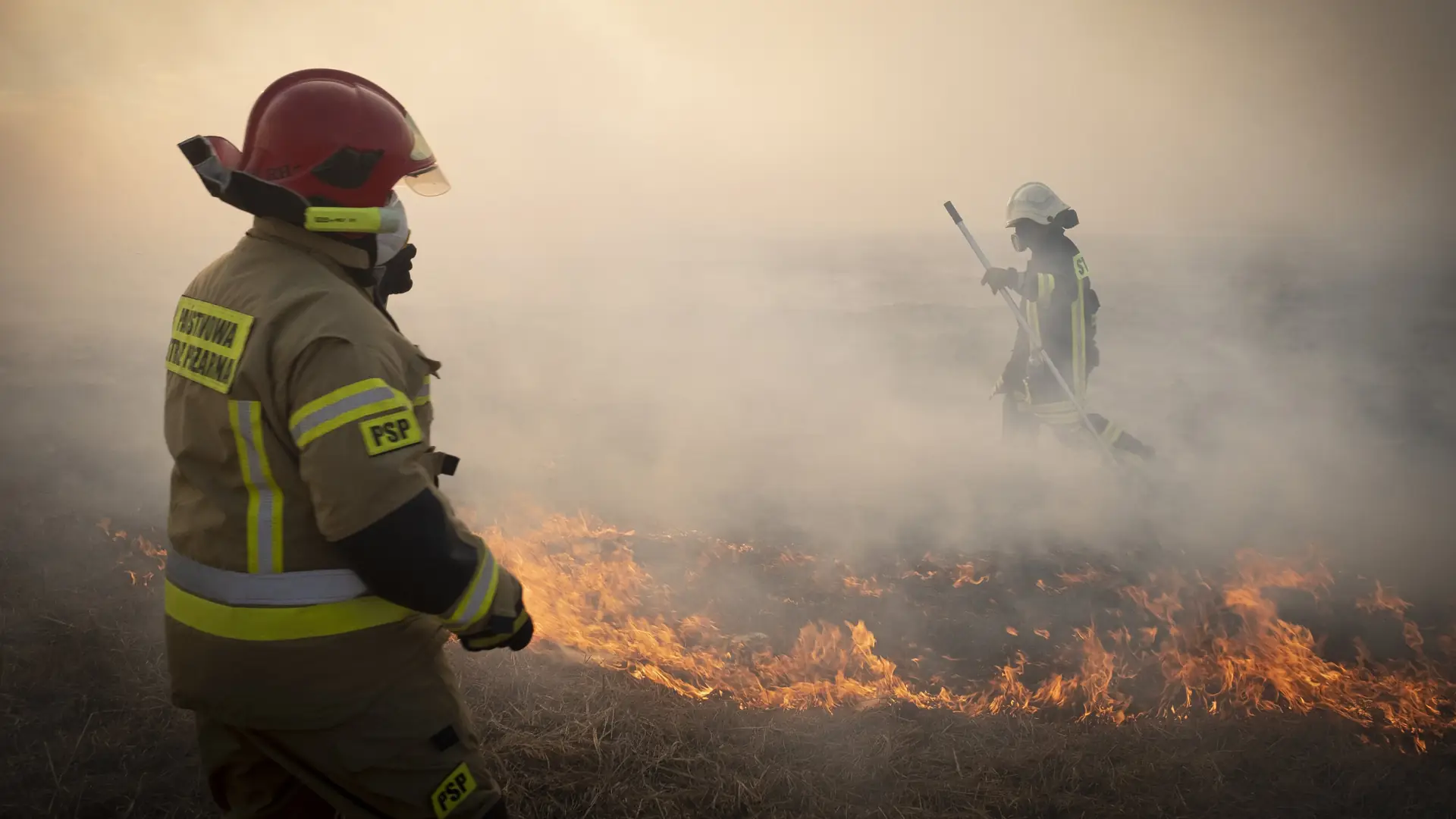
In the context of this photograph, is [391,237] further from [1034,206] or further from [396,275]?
[1034,206]

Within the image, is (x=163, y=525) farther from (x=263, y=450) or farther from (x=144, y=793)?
(x=263, y=450)

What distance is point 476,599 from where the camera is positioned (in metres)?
1.69

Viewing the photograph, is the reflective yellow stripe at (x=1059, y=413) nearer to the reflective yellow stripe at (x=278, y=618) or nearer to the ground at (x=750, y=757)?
the ground at (x=750, y=757)

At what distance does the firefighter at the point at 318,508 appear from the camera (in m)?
1.53

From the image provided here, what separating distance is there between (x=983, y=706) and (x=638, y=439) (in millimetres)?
4643

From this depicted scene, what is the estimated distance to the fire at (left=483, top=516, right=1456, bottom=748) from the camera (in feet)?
12.2

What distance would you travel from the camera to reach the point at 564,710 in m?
3.37

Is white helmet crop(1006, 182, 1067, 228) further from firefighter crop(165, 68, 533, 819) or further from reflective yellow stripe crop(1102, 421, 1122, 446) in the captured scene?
firefighter crop(165, 68, 533, 819)

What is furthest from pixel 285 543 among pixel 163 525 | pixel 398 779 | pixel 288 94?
pixel 163 525

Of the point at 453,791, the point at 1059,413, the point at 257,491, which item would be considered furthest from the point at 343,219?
the point at 1059,413

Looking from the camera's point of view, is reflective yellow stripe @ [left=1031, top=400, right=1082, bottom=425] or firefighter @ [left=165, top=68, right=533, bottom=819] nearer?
firefighter @ [left=165, top=68, right=533, bottom=819]

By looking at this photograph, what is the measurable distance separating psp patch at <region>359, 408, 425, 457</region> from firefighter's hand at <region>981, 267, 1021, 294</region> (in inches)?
195

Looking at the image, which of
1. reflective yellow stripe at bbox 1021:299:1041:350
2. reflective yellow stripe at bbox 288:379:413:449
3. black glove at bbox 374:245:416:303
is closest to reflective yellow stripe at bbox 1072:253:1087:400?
reflective yellow stripe at bbox 1021:299:1041:350

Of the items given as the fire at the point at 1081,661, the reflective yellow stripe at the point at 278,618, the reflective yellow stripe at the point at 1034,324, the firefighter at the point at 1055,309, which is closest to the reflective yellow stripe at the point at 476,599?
the reflective yellow stripe at the point at 278,618
